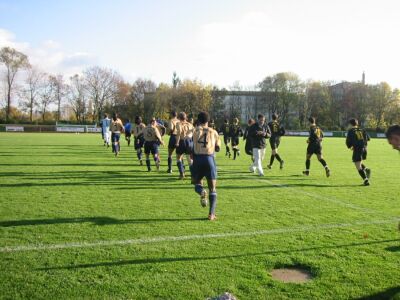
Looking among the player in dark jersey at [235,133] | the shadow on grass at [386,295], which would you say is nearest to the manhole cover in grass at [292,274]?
the shadow on grass at [386,295]

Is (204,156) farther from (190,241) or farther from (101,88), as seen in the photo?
(101,88)

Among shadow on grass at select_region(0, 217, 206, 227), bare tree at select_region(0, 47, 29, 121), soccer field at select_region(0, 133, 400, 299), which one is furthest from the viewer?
bare tree at select_region(0, 47, 29, 121)

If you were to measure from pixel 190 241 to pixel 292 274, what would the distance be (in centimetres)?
173

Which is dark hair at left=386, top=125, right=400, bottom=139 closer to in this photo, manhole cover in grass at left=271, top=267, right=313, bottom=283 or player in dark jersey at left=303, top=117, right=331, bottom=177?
manhole cover in grass at left=271, top=267, right=313, bottom=283

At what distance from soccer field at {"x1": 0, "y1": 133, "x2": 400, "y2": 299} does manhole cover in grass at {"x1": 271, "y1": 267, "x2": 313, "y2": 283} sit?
102 mm

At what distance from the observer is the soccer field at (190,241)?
4.38m

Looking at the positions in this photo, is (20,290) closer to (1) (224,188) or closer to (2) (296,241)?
(2) (296,241)

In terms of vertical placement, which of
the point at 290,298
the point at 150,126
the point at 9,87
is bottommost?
the point at 290,298

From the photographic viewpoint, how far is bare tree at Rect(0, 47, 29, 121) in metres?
69.8

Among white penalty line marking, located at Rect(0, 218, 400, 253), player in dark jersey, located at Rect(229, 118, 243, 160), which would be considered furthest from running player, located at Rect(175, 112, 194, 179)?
player in dark jersey, located at Rect(229, 118, 243, 160)

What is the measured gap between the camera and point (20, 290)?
13.7ft

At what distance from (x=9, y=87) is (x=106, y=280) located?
7793 centimetres

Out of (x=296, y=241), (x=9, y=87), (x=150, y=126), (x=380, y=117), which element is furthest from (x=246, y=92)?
(x=296, y=241)

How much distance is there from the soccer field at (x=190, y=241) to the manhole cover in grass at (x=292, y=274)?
102 millimetres
